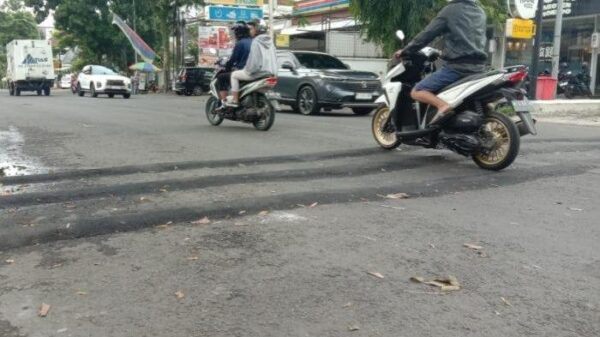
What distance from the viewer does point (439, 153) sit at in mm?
7898

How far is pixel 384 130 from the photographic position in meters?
8.18

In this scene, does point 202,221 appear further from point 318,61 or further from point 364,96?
point 318,61

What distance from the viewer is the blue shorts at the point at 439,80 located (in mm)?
6746

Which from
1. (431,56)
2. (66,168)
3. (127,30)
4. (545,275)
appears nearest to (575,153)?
(431,56)

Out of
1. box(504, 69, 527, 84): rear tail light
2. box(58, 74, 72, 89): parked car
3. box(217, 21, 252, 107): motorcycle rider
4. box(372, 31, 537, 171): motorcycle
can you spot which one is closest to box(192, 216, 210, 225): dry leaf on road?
box(372, 31, 537, 171): motorcycle

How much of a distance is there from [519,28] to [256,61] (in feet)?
33.2

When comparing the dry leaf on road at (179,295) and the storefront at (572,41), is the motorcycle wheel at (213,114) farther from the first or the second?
the storefront at (572,41)

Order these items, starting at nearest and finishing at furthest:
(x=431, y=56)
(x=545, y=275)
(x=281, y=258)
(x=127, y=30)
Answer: (x=545, y=275) < (x=281, y=258) < (x=431, y=56) < (x=127, y=30)

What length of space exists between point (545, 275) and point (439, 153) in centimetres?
455

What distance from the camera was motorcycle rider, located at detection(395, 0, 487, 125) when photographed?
663 centimetres

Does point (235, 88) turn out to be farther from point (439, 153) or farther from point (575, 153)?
point (575, 153)

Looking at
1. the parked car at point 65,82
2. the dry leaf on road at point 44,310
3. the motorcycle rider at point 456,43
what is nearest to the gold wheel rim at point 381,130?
the motorcycle rider at point 456,43

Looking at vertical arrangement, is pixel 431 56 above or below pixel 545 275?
above

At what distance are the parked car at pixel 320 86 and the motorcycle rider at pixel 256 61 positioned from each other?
4003 mm
